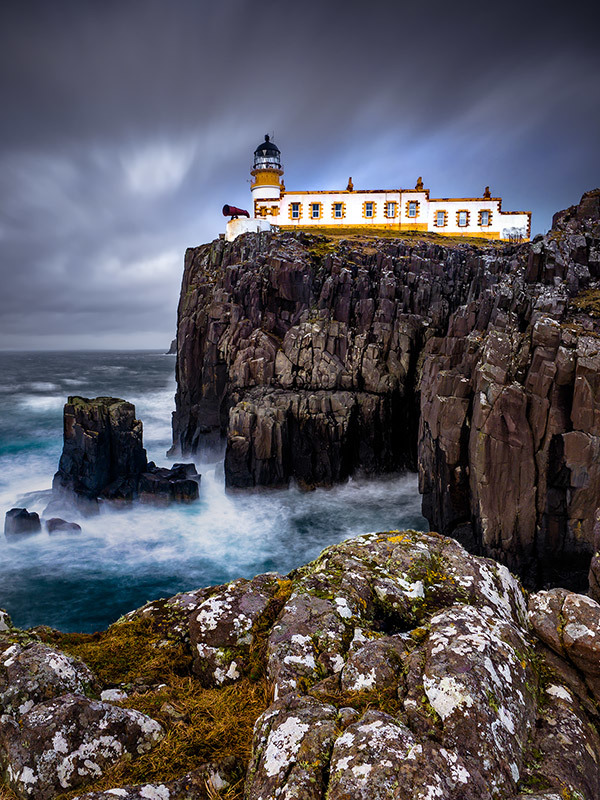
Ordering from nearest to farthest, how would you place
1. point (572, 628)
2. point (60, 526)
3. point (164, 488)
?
point (572, 628)
point (60, 526)
point (164, 488)

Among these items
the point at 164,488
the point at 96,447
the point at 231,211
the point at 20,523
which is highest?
the point at 231,211

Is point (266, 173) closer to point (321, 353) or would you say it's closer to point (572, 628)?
point (321, 353)

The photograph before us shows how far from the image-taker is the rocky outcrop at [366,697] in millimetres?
3434

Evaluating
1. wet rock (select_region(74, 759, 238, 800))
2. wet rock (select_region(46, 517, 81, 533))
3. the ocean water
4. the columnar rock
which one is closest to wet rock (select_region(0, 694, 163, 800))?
wet rock (select_region(74, 759, 238, 800))

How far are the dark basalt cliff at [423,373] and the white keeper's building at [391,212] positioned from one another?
42.3ft

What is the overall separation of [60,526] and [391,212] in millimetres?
48435

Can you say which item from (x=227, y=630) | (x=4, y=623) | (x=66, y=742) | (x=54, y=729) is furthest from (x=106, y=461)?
(x=66, y=742)

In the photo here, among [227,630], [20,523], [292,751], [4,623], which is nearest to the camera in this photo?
[292,751]

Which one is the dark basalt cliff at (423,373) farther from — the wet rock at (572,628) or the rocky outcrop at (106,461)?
the wet rock at (572,628)

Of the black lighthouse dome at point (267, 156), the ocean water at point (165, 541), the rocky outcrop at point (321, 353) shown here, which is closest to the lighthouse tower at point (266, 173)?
the black lighthouse dome at point (267, 156)

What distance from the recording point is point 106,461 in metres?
28.8

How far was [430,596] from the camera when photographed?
19.5 ft

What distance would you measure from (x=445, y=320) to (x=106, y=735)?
1322 inches

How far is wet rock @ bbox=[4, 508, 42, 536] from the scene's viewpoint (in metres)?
24.7
